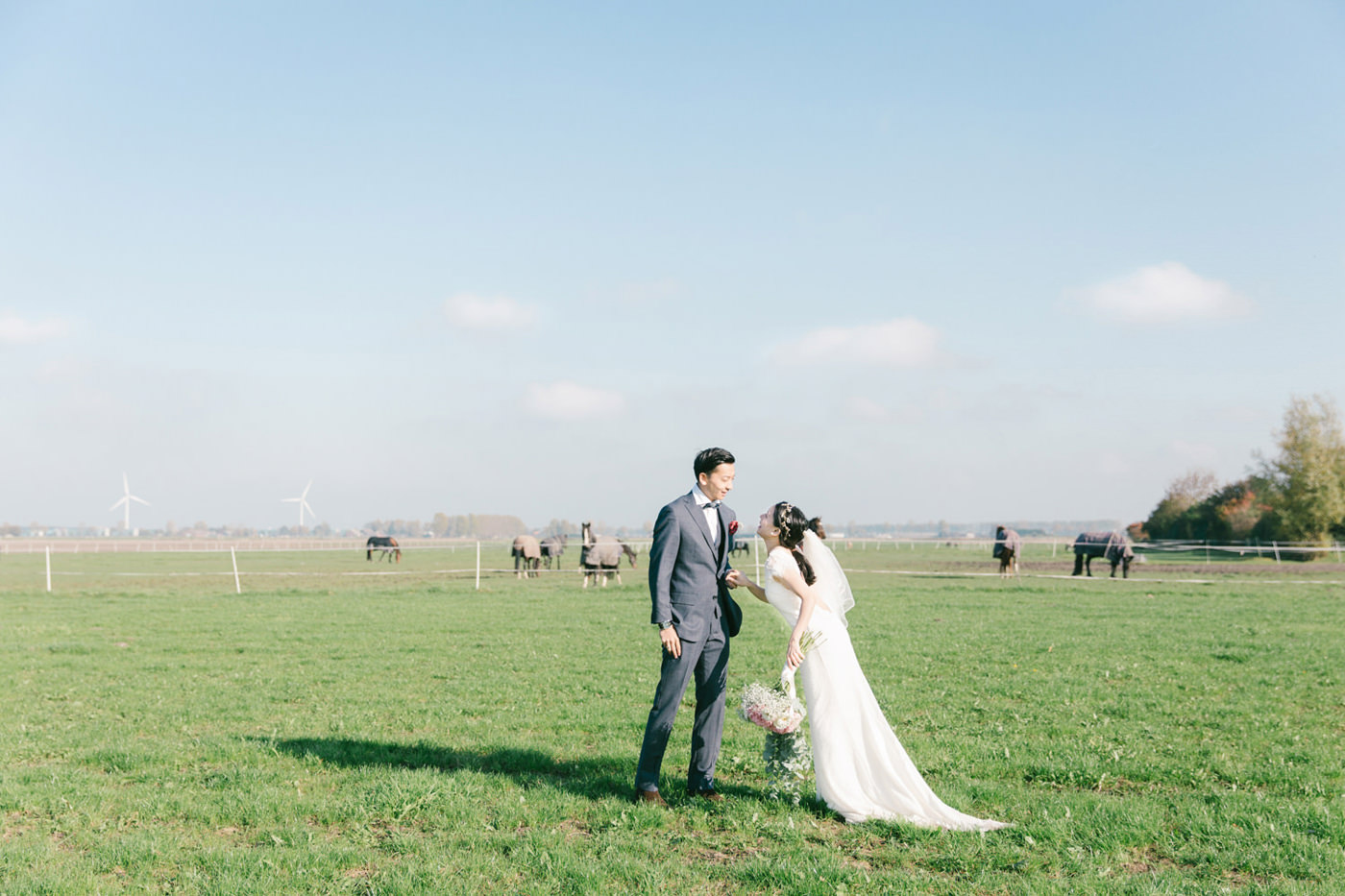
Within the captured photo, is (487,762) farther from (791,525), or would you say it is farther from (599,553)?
(599,553)

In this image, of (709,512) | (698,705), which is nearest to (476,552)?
(698,705)

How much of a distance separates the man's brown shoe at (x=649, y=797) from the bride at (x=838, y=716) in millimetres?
1147

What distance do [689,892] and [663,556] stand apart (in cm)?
211

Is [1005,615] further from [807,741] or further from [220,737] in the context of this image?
[220,737]

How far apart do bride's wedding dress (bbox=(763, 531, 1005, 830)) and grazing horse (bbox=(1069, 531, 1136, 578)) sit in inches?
1334

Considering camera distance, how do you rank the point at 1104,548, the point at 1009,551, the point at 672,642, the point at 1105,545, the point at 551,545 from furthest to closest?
the point at 551,545, the point at 1104,548, the point at 1105,545, the point at 1009,551, the point at 672,642

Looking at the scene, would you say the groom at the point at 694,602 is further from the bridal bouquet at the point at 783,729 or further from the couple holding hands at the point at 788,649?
the bridal bouquet at the point at 783,729

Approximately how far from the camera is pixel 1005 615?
64.3 ft

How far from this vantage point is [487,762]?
7824mm

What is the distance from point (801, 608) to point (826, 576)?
354 mm

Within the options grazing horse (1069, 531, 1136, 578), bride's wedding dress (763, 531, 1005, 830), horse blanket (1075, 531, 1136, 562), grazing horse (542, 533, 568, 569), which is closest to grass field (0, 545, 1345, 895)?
bride's wedding dress (763, 531, 1005, 830)

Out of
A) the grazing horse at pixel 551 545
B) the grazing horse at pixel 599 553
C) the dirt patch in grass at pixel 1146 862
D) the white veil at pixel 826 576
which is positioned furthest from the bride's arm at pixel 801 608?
the grazing horse at pixel 551 545

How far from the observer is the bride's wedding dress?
5930 mm

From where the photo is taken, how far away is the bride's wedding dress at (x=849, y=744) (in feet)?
19.5
